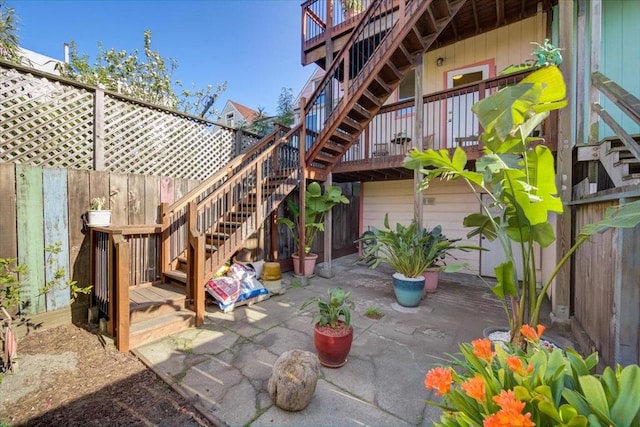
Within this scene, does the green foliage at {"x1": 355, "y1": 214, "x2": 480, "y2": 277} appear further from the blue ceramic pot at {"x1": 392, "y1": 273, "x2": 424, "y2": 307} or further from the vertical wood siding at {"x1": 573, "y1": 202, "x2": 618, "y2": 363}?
the vertical wood siding at {"x1": 573, "y1": 202, "x2": 618, "y2": 363}

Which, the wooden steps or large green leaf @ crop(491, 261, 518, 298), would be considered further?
the wooden steps

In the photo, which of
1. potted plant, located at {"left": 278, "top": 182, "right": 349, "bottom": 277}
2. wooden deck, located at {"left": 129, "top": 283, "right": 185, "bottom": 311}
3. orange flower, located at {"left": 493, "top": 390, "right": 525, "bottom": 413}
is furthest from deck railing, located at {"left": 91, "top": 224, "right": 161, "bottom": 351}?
orange flower, located at {"left": 493, "top": 390, "right": 525, "bottom": 413}

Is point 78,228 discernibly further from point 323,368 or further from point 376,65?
point 376,65

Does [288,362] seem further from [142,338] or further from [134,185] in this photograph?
[134,185]

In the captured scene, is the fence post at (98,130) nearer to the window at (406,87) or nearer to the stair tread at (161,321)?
the stair tread at (161,321)

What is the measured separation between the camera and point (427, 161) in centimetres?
279

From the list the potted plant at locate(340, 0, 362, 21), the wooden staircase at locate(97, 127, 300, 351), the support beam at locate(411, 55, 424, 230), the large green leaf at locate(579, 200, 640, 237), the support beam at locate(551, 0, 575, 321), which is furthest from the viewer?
the potted plant at locate(340, 0, 362, 21)

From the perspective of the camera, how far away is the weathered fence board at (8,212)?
2908 millimetres

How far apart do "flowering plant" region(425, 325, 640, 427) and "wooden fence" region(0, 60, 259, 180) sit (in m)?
4.59

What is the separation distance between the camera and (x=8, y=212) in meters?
2.95

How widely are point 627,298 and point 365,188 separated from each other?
6.17 metres

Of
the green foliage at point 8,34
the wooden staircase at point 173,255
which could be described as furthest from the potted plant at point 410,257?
the green foliage at point 8,34

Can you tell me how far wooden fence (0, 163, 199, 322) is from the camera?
2.97m

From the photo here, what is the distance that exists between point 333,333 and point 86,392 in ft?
6.85
